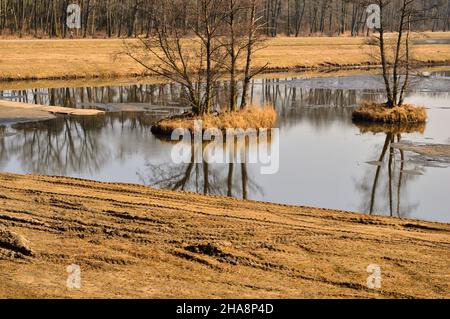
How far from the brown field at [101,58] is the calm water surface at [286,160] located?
23.3 feet

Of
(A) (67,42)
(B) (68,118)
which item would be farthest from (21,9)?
(B) (68,118)

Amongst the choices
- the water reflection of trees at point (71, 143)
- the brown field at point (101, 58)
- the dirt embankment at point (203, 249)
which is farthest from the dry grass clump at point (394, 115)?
the dirt embankment at point (203, 249)

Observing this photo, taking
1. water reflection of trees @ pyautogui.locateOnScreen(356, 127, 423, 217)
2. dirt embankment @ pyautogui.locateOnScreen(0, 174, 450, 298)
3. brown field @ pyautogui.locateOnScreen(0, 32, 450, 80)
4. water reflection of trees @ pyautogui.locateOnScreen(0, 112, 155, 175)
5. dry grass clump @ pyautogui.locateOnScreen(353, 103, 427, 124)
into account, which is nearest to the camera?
dirt embankment @ pyautogui.locateOnScreen(0, 174, 450, 298)

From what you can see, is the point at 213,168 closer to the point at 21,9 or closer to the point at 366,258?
the point at 366,258

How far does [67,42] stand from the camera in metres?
61.5

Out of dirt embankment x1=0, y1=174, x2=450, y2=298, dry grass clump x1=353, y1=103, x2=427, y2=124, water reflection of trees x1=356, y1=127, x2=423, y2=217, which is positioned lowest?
water reflection of trees x1=356, y1=127, x2=423, y2=217

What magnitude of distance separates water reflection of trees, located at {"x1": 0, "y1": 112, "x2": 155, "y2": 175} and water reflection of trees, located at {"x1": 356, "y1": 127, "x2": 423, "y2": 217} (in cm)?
793

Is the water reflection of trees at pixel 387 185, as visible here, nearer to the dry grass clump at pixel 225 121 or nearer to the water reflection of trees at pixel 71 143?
the dry grass clump at pixel 225 121

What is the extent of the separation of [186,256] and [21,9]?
247 feet

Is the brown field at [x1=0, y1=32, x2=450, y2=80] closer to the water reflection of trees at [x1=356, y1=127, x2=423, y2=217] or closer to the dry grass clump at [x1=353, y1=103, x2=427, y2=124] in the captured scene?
the dry grass clump at [x1=353, y1=103, x2=427, y2=124]

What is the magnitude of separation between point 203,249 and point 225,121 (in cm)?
1709

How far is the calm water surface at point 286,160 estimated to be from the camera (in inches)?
747

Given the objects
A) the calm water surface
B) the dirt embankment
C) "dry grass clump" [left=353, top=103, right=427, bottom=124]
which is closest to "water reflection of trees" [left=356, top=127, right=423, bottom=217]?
the calm water surface

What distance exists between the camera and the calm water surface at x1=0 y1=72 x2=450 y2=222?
747 inches
